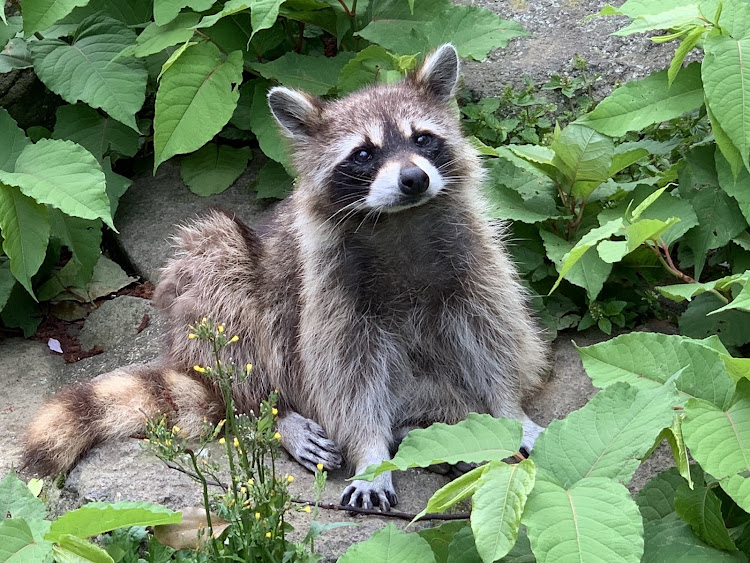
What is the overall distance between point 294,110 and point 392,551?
183 centimetres

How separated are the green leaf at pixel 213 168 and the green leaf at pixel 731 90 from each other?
8.24 feet

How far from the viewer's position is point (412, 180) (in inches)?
123

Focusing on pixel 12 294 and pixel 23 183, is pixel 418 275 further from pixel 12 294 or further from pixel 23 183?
pixel 12 294

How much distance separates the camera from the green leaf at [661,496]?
8.49 feet

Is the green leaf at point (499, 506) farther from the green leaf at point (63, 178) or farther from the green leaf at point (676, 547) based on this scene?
the green leaf at point (63, 178)

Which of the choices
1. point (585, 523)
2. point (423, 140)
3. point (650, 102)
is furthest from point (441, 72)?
point (585, 523)

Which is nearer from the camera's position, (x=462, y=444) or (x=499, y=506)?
(x=499, y=506)

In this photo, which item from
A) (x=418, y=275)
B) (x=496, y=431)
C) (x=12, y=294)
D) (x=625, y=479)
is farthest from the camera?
(x=12, y=294)

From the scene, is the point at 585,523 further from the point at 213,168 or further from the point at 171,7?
the point at 213,168

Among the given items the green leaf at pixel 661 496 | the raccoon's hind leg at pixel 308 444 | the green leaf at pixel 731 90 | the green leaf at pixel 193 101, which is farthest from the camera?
the green leaf at pixel 193 101

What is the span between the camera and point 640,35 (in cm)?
501

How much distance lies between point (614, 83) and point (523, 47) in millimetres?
581

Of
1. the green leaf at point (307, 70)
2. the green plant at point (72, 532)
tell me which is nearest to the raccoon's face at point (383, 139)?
the green leaf at point (307, 70)

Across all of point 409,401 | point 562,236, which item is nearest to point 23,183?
point 409,401
